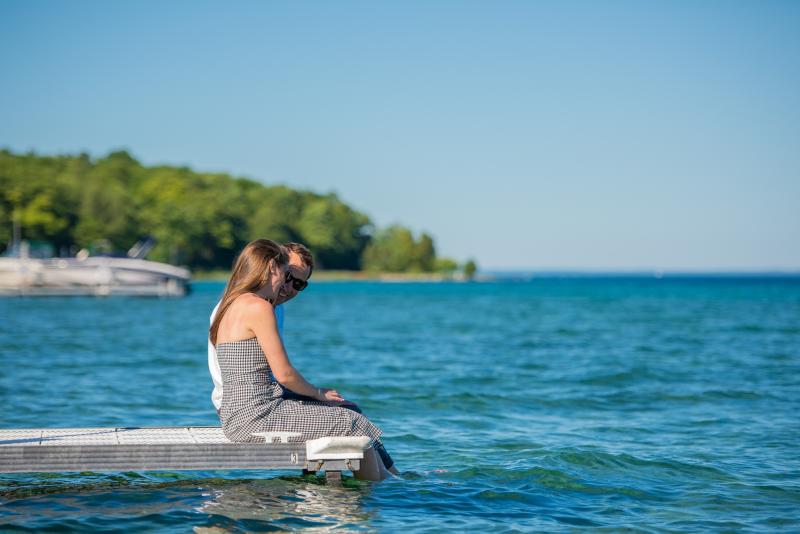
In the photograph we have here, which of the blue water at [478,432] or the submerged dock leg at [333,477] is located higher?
the submerged dock leg at [333,477]

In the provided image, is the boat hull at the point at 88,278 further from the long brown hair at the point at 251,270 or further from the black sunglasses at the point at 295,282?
the long brown hair at the point at 251,270

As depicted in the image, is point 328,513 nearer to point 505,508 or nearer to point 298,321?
point 505,508

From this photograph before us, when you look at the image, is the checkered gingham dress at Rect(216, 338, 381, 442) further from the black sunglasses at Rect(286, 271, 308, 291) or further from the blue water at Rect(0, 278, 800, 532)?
the black sunglasses at Rect(286, 271, 308, 291)

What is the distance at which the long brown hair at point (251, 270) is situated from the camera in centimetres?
724

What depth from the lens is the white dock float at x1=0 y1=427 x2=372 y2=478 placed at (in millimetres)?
7141

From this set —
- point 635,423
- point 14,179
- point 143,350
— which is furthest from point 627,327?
point 14,179

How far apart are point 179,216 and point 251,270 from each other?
418 feet

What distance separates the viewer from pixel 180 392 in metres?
16.0

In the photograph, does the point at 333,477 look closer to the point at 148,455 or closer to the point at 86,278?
the point at 148,455

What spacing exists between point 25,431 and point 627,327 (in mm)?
32482

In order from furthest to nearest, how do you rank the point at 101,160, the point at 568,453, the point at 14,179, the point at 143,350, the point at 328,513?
the point at 101,160 → the point at 14,179 → the point at 143,350 → the point at 568,453 → the point at 328,513

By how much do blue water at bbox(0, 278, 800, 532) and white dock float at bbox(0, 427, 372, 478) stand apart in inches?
14.8

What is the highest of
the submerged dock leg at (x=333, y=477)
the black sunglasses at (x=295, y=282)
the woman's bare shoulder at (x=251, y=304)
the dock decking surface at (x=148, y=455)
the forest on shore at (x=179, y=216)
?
the forest on shore at (x=179, y=216)

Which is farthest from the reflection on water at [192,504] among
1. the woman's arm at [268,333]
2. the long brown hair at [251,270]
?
the long brown hair at [251,270]
